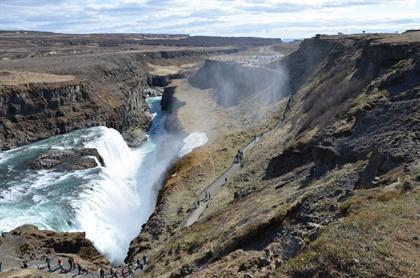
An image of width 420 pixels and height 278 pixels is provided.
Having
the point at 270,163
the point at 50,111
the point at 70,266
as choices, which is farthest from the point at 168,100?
the point at 70,266

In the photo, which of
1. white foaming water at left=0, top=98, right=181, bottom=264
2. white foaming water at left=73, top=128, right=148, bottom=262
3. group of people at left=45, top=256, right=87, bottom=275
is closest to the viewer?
group of people at left=45, top=256, right=87, bottom=275

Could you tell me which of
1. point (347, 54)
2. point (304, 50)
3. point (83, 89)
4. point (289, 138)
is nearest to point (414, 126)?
point (289, 138)

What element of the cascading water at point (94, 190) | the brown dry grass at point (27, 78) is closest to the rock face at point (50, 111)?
the brown dry grass at point (27, 78)

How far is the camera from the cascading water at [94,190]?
120ft

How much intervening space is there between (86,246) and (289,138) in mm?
19810

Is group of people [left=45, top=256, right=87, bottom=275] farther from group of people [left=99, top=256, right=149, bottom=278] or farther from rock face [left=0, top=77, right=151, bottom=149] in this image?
rock face [left=0, top=77, right=151, bottom=149]

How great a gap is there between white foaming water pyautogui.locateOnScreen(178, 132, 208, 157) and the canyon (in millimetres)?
896

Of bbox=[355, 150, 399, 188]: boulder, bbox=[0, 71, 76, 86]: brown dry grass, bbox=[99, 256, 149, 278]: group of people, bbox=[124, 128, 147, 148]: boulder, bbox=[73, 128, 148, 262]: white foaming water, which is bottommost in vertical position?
A: bbox=[124, 128, 147, 148]: boulder

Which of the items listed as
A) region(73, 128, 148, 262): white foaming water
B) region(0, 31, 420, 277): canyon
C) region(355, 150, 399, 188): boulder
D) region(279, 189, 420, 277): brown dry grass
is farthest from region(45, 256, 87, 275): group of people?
region(279, 189, 420, 277): brown dry grass

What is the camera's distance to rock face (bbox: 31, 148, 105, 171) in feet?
164

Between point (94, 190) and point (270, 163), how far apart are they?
57.4ft

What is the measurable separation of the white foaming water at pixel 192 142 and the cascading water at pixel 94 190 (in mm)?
252

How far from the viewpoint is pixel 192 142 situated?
58.0 m

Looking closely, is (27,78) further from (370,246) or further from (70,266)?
(370,246)
